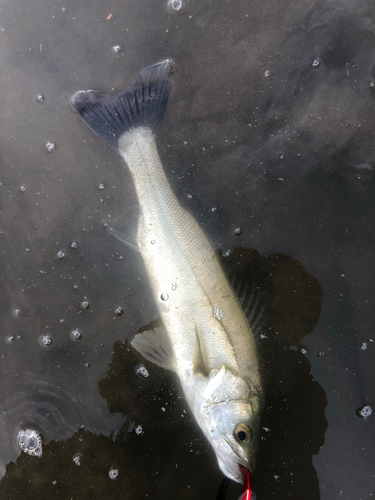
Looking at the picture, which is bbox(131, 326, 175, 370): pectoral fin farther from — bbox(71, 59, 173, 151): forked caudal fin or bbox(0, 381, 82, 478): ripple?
bbox(71, 59, 173, 151): forked caudal fin

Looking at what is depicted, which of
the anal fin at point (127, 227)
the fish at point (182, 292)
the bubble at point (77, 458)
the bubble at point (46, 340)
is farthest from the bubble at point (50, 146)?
the bubble at point (77, 458)

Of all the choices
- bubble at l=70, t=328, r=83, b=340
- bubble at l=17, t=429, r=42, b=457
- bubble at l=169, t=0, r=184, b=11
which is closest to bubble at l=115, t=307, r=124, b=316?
bubble at l=70, t=328, r=83, b=340

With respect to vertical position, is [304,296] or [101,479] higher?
[304,296]

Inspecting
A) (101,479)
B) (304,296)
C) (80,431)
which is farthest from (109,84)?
(101,479)

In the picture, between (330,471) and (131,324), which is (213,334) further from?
(330,471)

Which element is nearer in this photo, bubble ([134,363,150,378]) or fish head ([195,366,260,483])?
fish head ([195,366,260,483])

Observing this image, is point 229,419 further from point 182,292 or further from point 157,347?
point 182,292

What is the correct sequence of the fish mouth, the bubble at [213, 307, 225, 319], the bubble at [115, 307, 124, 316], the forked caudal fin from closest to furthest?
the fish mouth < the bubble at [213, 307, 225, 319] < the forked caudal fin < the bubble at [115, 307, 124, 316]

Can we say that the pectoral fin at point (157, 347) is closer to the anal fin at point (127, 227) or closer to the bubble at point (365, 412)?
the anal fin at point (127, 227)

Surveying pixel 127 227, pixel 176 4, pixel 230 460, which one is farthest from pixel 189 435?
pixel 176 4
